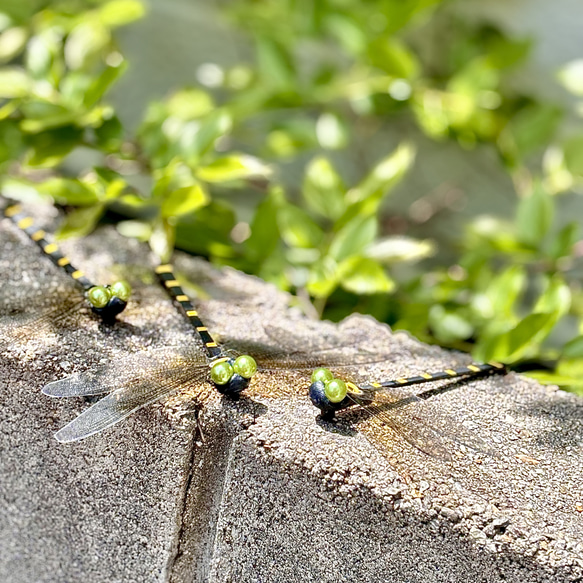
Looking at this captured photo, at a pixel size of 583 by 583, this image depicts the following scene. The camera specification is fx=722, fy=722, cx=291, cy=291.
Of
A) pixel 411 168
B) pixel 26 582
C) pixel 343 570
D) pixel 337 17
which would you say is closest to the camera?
pixel 343 570

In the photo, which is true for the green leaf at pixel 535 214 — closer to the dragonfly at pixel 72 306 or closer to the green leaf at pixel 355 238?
the green leaf at pixel 355 238

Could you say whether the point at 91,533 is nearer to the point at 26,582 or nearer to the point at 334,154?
the point at 26,582

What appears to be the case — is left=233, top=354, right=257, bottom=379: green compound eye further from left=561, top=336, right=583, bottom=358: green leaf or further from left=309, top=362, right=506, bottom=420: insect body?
left=561, top=336, right=583, bottom=358: green leaf

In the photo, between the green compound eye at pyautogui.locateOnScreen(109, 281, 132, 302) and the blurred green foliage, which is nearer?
the green compound eye at pyautogui.locateOnScreen(109, 281, 132, 302)

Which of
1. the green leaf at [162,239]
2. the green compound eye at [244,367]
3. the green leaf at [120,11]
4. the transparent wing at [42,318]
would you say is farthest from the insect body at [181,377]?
the green leaf at [120,11]

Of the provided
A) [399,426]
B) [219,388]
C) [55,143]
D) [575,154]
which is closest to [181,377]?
[219,388]

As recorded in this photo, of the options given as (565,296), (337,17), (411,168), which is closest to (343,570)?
(565,296)

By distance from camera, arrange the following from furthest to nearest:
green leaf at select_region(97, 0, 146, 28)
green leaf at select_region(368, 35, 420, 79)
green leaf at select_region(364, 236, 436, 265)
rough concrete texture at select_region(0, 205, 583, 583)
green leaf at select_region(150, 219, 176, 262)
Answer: green leaf at select_region(368, 35, 420, 79), green leaf at select_region(97, 0, 146, 28), green leaf at select_region(364, 236, 436, 265), green leaf at select_region(150, 219, 176, 262), rough concrete texture at select_region(0, 205, 583, 583)

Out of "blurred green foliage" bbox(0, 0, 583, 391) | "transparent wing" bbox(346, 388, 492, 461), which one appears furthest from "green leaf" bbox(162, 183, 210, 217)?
"transparent wing" bbox(346, 388, 492, 461)
